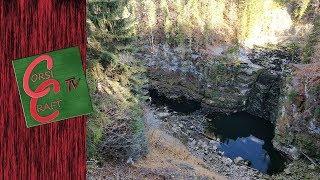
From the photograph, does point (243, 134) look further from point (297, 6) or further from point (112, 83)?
point (112, 83)

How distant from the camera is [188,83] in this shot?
23609 mm

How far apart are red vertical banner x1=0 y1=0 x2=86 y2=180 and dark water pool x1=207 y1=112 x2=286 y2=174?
16.7m

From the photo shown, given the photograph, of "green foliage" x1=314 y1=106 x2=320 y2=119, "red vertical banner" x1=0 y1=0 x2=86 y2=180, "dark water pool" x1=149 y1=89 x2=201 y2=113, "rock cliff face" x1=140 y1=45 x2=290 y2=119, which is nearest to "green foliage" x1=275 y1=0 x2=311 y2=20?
"rock cliff face" x1=140 y1=45 x2=290 y2=119

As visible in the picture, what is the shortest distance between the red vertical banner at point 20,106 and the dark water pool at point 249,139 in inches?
659

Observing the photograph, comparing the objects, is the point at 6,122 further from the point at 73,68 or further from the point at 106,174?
the point at 106,174

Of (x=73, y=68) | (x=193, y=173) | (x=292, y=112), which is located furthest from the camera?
(x=292, y=112)

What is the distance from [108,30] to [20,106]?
8935 millimetres

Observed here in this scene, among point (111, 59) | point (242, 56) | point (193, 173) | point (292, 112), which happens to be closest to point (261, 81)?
point (242, 56)

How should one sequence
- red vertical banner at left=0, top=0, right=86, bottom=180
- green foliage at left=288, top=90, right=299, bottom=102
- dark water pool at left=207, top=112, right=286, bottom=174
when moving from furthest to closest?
dark water pool at left=207, top=112, right=286, bottom=174 < green foliage at left=288, top=90, right=299, bottom=102 < red vertical banner at left=0, top=0, right=86, bottom=180

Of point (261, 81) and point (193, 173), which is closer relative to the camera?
point (193, 173)

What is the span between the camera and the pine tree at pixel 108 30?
959cm

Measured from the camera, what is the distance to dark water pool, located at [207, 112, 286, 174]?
59.5 ft

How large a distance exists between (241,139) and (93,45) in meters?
12.8

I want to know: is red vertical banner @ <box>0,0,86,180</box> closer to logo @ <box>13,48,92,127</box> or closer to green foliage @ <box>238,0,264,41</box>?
logo @ <box>13,48,92,127</box>
